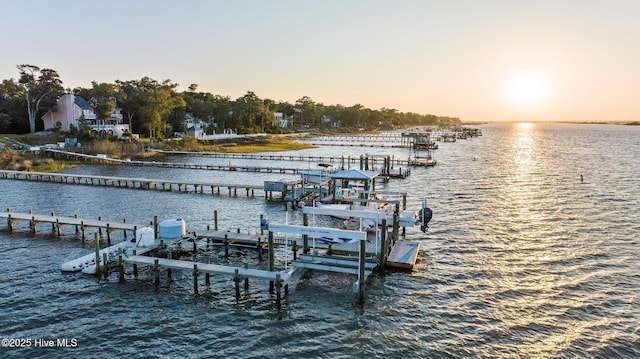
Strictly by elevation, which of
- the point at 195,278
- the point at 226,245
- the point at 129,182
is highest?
the point at 129,182

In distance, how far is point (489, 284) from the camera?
22.8m

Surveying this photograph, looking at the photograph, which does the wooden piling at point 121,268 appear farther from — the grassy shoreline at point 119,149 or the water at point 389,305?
the grassy shoreline at point 119,149

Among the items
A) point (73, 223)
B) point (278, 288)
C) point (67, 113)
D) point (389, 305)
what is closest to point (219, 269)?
point (278, 288)

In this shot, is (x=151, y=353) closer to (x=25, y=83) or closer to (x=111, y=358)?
(x=111, y=358)

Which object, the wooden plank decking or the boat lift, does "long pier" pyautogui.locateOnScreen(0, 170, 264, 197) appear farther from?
the boat lift

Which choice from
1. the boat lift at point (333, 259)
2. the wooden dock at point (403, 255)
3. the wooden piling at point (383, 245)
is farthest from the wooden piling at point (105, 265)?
the wooden dock at point (403, 255)

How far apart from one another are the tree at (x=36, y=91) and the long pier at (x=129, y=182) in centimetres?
3908

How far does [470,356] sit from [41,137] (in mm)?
88978

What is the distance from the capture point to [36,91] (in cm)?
9100

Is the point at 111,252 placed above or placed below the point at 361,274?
below

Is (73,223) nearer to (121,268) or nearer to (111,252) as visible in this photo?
(111,252)

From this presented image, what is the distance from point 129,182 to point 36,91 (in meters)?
54.3

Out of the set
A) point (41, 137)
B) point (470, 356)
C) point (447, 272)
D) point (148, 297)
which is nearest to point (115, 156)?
point (41, 137)

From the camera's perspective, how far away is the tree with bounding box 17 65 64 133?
3553 inches
